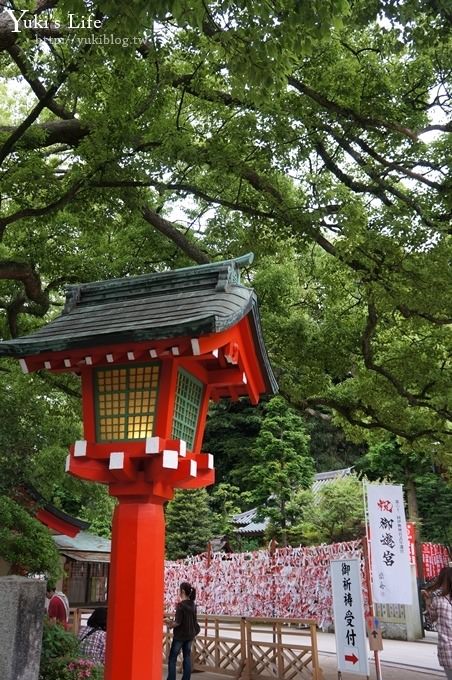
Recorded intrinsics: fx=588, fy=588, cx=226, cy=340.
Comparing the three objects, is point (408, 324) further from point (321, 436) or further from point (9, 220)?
point (321, 436)

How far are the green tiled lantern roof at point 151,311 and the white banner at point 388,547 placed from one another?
3.65 m

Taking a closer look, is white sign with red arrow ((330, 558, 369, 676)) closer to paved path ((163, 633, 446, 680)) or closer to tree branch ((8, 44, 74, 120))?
paved path ((163, 633, 446, 680))

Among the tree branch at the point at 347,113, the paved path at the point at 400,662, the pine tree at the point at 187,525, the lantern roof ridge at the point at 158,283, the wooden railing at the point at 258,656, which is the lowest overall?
the paved path at the point at 400,662

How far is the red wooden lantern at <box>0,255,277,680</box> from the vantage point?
5.51 m

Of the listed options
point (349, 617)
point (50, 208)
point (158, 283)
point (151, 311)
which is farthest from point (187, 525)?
point (151, 311)

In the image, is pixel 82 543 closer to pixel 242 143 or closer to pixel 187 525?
pixel 187 525

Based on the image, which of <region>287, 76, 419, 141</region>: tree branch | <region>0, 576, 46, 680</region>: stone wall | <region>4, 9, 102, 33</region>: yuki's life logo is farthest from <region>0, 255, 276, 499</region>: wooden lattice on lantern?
<region>287, 76, 419, 141</region>: tree branch

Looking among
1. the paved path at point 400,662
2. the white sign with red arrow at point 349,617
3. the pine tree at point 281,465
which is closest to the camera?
the white sign with red arrow at point 349,617

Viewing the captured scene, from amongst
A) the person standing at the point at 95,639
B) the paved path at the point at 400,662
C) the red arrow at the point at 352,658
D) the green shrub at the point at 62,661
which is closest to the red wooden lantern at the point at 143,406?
the green shrub at the point at 62,661

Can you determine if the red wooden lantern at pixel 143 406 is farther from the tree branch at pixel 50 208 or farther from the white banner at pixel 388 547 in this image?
the white banner at pixel 388 547

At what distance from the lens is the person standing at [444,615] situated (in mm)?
6270

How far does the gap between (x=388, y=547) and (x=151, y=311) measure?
5.55 m

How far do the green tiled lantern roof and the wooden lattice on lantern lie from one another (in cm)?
1

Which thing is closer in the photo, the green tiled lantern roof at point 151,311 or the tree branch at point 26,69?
the green tiled lantern roof at point 151,311
